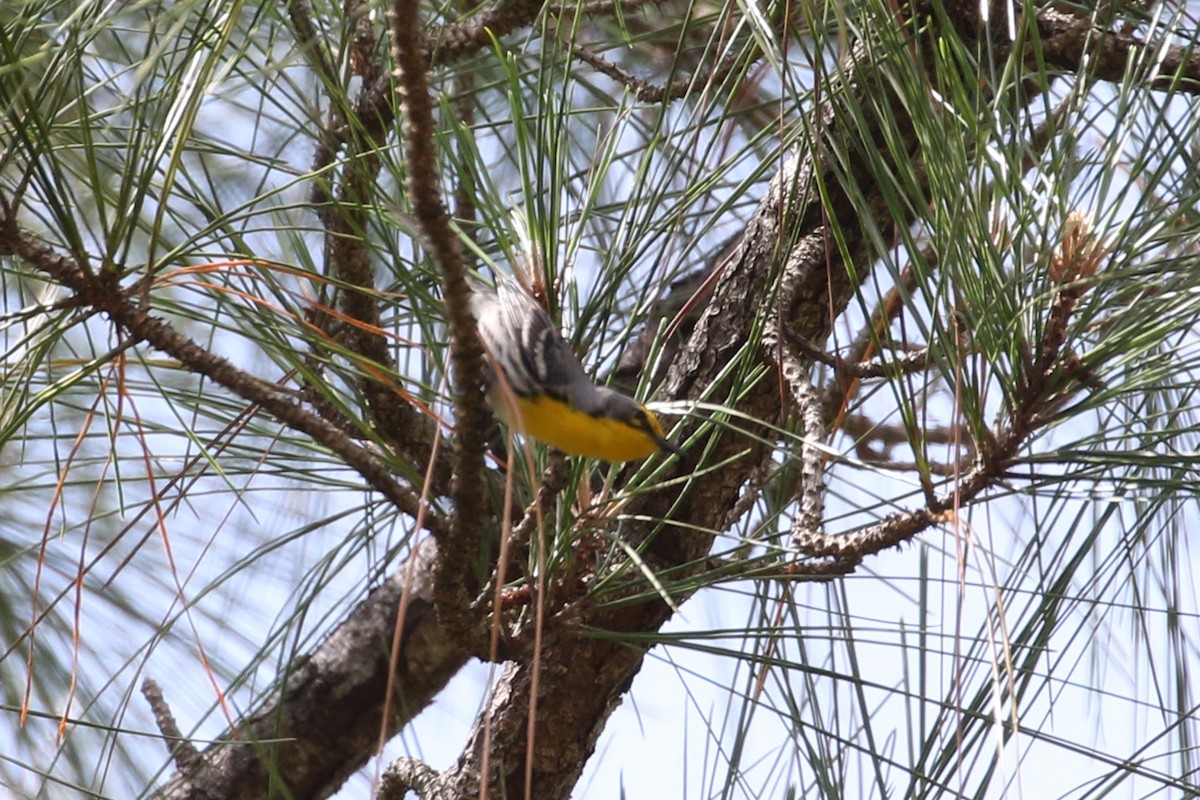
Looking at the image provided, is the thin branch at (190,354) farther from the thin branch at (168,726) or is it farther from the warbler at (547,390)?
the thin branch at (168,726)

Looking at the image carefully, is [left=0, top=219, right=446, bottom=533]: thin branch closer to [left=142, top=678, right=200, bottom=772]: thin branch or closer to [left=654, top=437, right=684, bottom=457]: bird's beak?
[left=654, top=437, right=684, bottom=457]: bird's beak

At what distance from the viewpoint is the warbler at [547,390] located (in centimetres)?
84

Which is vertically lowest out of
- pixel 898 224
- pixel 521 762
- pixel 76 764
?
pixel 76 764

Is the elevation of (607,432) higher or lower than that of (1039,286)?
lower

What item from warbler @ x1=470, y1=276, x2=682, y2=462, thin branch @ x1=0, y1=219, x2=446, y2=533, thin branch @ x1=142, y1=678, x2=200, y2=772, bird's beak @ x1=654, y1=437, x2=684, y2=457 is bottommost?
thin branch @ x1=142, y1=678, x2=200, y2=772

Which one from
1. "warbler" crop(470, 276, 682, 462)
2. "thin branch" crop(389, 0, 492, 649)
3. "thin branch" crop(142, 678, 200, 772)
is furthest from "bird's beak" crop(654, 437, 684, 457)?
"thin branch" crop(142, 678, 200, 772)

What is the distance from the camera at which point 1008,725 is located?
991 mm

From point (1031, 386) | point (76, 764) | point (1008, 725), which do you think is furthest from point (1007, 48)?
point (76, 764)

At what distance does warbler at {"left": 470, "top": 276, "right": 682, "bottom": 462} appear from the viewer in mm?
841

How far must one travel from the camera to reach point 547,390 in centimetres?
86

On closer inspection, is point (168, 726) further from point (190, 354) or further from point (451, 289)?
point (451, 289)

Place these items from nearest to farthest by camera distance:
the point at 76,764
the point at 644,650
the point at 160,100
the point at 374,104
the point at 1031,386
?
the point at 1031,386 < the point at 160,100 < the point at 644,650 < the point at 374,104 < the point at 76,764

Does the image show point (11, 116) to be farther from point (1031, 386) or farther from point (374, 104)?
point (1031, 386)

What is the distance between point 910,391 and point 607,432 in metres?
0.21
